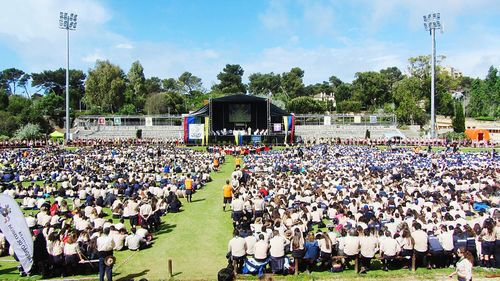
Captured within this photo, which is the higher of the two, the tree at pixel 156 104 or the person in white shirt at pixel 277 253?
the tree at pixel 156 104

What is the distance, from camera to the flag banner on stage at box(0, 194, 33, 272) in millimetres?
9078

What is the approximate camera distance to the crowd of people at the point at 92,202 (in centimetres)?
978

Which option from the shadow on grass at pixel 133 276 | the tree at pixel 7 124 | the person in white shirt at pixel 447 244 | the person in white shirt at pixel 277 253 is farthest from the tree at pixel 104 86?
the person in white shirt at pixel 447 244

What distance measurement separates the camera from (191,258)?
1104 cm

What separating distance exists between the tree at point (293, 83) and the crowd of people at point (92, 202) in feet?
229

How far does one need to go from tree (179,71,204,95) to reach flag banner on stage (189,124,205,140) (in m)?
65.4

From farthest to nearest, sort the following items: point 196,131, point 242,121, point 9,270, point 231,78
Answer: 1. point 231,78
2. point 242,121
3. point 196,131
4. point 9,270

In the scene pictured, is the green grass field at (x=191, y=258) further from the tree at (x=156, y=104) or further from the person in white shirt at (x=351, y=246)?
the tree at (x=156, y=104)

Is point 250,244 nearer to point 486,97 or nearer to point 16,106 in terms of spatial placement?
point 16,106

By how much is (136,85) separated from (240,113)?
44927 millimetres

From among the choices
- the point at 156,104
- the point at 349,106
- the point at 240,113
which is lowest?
the point at 240,113

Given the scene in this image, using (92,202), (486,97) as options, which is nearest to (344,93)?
(486,97)

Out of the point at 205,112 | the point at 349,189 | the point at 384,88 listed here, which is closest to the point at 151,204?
the point at 349,189

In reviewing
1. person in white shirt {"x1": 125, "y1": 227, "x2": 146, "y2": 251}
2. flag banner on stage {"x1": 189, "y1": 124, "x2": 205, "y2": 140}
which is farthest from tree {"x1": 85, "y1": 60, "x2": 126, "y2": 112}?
person in white shirt {"x1": 125, "y1": 227, "x2": 146, "y2": 251}
